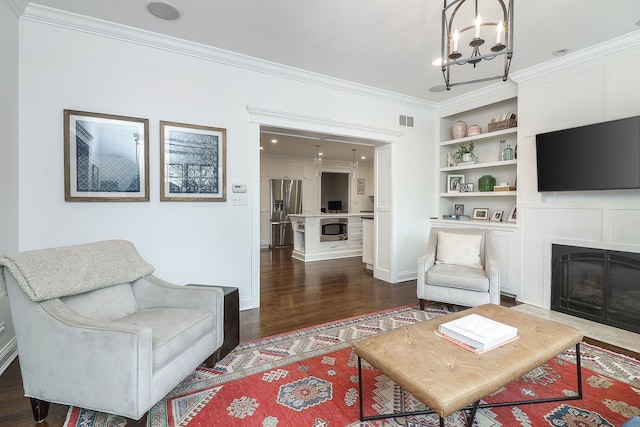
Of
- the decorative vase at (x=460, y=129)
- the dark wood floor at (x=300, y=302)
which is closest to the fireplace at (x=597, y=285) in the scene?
the dark wood floor at (x=300, y=302)

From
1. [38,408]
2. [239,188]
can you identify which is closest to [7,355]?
[38,408]

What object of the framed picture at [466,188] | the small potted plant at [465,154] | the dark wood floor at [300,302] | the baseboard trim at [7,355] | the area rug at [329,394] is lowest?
the area rug at [329,394]

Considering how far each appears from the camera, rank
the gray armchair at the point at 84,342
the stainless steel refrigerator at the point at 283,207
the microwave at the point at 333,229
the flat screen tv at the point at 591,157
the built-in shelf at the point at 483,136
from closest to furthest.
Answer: the gray armchair at the point at 84,342
the flat screen tv at the point at 591,157
the built-in shelf at the point at 483,136
the microwave at the point at 333,229
the stainless steel refrigerator at the point at 283,207

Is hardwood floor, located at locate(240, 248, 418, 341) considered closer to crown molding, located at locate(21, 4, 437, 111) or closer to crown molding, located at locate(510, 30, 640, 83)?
crown molding, located at locate(21, 4, 437, 111)

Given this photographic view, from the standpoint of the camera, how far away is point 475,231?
3.57 metres

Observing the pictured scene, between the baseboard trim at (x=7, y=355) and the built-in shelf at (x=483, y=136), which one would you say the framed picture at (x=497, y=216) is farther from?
the baseboard trim at (x=7, y=355)

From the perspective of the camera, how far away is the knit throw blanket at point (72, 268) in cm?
154

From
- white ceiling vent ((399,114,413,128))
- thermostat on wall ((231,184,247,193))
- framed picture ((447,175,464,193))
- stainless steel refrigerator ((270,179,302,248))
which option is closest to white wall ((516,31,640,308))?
framed picture ((447,175,464,193))

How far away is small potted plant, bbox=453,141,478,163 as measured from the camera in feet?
14.6

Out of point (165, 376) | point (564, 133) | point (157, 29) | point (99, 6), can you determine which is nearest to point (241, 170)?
point (157, 29)

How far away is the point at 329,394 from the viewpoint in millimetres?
1848

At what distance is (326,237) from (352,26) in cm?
438

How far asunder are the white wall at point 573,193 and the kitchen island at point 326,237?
141 inches

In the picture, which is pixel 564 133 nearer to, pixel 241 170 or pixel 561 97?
pixel 561 97
